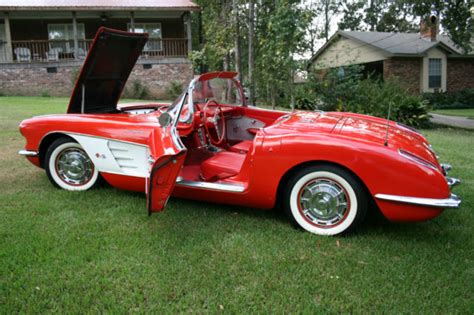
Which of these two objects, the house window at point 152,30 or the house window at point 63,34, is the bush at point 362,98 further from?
the house window at point 63,34

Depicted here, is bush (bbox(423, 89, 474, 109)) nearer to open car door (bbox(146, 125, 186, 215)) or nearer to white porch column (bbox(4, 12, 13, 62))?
open car door (bbox(146, 125, 186, 215))

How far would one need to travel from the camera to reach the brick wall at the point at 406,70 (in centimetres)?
2211

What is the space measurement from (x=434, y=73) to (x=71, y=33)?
21703 millimetres

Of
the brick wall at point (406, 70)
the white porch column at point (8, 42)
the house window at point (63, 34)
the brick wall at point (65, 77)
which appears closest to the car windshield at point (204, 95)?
the brick wall at point (65, 77)

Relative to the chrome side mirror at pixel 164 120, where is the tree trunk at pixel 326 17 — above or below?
above

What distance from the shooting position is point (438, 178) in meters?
3.07

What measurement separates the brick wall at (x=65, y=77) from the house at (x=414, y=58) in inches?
328

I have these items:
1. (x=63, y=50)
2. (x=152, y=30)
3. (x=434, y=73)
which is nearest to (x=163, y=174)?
(x=63, y=50)

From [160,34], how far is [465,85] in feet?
63.2

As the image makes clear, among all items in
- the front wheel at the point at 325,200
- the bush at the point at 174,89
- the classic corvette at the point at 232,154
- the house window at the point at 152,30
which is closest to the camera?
the classic corvette at the point at 232,154

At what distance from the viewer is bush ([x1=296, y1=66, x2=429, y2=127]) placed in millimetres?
11703

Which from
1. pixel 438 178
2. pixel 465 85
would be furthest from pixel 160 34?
pixel 438 178

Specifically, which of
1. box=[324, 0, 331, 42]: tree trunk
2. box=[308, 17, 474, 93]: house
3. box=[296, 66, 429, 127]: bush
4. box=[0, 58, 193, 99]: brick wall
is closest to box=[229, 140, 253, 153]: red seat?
box=[296, 66, 429, 127]: bush

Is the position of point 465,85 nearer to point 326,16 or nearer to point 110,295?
point 326,16
